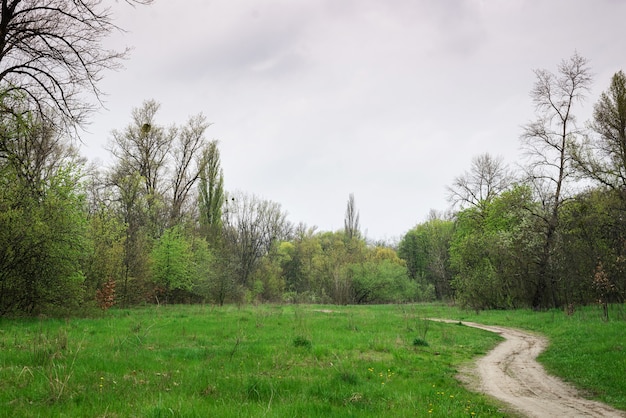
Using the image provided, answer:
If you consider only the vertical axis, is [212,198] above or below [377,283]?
above

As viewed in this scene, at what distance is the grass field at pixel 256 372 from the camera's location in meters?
Result: 5.49

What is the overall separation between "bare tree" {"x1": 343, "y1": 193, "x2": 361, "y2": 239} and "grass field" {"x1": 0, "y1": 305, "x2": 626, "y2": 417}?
63.0 meters

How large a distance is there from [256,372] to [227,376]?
2.62 ft

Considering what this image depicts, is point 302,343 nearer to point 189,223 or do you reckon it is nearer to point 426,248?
point 189,223

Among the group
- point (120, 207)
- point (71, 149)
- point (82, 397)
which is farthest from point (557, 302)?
point (71, 149)

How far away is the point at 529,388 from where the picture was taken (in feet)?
26.9

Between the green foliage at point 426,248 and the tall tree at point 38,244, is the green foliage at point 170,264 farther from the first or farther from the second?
the green foliage at point 426,248

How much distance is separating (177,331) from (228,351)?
186 inches

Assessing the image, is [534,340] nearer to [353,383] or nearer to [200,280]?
[353,383]

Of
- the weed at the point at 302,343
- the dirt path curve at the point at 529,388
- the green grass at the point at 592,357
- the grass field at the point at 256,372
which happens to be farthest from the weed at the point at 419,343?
the weed at the point at 302,343

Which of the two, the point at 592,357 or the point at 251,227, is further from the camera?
the point at 251,227

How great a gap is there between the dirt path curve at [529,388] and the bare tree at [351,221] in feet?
211

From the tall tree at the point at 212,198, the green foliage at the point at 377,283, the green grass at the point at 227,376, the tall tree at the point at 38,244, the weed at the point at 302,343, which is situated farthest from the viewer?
the green foliage at the point at 377,283

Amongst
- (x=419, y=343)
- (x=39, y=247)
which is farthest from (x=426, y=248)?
(x=39, y=247)
